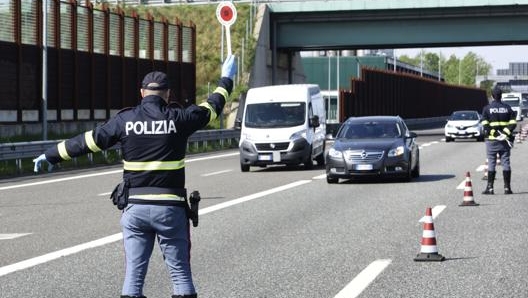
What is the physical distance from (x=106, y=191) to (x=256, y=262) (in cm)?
1056

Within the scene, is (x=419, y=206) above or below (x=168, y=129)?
below

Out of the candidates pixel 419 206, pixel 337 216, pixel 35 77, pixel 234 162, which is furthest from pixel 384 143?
pixel 35 77

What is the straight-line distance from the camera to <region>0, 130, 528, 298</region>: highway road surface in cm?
885

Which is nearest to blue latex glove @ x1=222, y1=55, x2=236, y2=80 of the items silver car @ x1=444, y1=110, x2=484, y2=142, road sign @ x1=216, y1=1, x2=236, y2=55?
road sign @ x1=216, y1=1, x2=236, y2=55

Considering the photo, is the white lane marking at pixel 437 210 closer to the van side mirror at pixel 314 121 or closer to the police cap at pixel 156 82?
the police cap at pixel 156 82

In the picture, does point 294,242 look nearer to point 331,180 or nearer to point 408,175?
point 331,180

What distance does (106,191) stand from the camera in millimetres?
20391

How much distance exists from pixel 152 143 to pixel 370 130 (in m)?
16.7

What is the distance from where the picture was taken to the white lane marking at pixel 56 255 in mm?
10078

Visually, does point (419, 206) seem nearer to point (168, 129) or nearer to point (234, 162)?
point (168, 129)

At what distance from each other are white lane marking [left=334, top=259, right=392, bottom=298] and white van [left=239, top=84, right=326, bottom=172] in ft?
52.8

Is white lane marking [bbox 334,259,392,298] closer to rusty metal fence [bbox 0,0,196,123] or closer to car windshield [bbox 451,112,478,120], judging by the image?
rusty metal fence [bbox 0,0,196,123]

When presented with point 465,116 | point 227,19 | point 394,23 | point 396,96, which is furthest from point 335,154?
point 396,96

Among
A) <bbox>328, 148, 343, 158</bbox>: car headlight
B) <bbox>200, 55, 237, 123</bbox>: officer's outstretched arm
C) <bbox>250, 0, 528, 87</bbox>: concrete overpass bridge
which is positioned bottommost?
<bbox>328, 148, 343, 158</bbox>: car headlight
